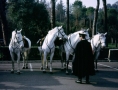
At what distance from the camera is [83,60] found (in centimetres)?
1115

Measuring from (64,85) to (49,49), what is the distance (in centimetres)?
408

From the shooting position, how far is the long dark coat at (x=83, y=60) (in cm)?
1110

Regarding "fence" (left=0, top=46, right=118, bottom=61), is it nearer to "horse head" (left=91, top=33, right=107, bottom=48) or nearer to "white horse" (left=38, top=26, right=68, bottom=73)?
"horse head" (left=91, top=33, right=107, bottom=48)

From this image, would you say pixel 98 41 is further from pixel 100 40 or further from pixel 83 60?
pixel 83 60

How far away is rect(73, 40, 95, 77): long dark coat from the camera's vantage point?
11102 millimetres

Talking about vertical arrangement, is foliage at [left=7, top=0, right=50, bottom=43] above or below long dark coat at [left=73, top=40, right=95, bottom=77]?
above

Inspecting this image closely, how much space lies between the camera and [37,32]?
40.8 m

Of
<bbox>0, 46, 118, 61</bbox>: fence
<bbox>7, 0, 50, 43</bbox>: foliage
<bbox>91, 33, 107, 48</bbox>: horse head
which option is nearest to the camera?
<bbox>91, 33, 107, 48</bbox>: horse head

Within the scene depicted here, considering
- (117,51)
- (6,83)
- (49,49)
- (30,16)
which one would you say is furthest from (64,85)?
(30,16)

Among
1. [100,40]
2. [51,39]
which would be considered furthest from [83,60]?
[100,40]

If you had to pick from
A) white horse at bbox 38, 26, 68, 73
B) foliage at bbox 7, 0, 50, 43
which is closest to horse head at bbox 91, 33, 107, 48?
white horse at bbox 38, 26, 68, 73

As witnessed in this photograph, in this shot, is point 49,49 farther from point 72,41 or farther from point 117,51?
point 117,51

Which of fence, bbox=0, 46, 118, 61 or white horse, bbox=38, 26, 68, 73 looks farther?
fence, bbox=0, 46, 118, 61

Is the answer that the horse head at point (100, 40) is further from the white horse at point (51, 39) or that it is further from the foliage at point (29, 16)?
the foliage at point (29, 16)
